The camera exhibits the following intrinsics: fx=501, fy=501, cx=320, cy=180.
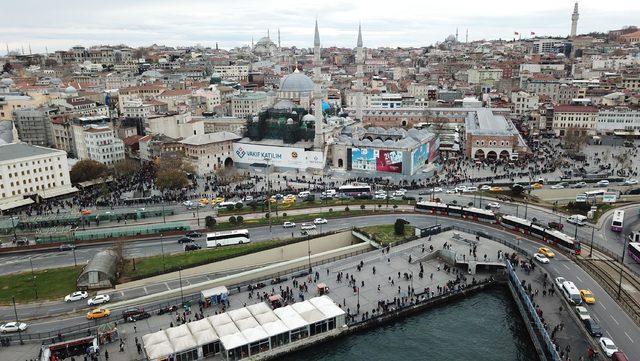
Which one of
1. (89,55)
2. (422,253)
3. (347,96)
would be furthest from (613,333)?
(89,55)

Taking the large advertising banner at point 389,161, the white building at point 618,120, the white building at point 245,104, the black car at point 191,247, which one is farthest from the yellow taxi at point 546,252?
the white building at point 245,104

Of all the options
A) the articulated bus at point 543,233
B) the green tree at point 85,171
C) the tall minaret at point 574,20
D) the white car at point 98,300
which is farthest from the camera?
the tall minaret at point 574,20

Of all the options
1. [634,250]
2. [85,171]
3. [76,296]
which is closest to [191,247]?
[76,296]

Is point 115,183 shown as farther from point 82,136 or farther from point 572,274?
point 572,274

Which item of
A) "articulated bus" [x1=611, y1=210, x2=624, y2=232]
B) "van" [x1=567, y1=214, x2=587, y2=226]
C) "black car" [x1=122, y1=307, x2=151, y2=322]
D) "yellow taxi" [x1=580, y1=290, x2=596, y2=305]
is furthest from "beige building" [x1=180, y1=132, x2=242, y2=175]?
"yellow taxi" [x1=580, y1=290, x2=596, y2=305]

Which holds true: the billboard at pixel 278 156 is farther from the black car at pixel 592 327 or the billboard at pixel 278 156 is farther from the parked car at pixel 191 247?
the black car at pixel 592 327
